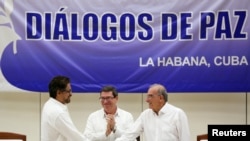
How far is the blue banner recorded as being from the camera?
4934mm

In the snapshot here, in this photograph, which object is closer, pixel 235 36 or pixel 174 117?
pixel 174 117

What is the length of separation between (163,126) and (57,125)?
964mm

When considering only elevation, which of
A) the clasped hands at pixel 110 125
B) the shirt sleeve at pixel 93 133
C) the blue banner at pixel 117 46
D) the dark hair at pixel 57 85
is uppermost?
the blue banner at pixel 117 46

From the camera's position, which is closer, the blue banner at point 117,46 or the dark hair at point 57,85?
the dark hair at point 57,85

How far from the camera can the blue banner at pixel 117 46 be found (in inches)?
194

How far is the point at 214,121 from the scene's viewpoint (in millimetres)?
5207

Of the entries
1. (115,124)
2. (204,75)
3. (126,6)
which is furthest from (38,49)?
(204,75)

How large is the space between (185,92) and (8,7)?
7.61 feet

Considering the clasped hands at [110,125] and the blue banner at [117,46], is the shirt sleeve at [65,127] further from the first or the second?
the blue banner at [117,46]

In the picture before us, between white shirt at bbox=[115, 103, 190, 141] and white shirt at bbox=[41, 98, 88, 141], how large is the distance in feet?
2.00

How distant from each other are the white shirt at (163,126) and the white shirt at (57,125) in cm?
61

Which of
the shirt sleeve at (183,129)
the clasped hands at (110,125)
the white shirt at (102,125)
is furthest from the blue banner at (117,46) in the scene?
the shirt sleeve at (183,129)

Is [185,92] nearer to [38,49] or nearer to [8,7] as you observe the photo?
[38,49]

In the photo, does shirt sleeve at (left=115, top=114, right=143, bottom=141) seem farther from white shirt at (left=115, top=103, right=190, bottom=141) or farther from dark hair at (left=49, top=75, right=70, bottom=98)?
dark hair at (left=49, top=75, right=70, bottom=98)
